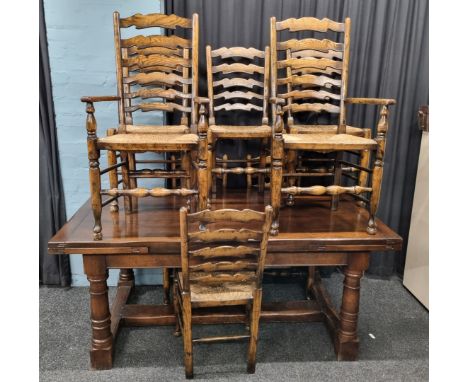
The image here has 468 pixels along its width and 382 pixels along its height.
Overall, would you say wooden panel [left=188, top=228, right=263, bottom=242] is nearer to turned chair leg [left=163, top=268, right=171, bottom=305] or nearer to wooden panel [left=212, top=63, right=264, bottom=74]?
turned chair leg [left=163, top=268, right=171, bottom=305]

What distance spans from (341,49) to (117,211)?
1667mm

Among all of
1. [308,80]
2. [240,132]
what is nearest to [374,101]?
[308,80]

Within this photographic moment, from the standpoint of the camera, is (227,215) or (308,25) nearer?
(227,215)

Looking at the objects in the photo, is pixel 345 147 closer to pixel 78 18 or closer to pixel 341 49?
pixel 341 49

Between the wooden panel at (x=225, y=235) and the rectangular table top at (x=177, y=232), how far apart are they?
0.26 meters

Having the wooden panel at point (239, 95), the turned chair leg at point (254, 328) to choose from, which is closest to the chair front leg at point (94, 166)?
the turned chair leg at point (254, 328)

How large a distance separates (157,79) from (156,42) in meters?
0.23

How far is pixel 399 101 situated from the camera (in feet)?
9.32

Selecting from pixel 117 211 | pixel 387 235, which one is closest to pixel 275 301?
pixel 387 235

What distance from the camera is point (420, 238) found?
281cm

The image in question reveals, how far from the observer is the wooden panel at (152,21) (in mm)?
2443

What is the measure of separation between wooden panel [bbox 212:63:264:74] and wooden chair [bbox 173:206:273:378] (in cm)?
117

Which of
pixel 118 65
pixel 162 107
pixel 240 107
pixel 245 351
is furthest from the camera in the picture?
pixel 240 107

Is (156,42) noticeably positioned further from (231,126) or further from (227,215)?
(227,215)
